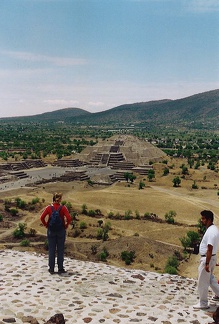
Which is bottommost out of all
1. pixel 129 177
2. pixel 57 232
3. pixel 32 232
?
pixel 32 232

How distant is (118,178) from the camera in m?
49.4

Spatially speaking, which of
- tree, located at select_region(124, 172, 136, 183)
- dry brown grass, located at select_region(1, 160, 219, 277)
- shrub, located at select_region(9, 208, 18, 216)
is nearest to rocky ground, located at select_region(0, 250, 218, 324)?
dry brown grass, located at select_region(1, 160, 219, 277)

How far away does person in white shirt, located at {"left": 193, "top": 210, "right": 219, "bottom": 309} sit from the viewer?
5.89 meters

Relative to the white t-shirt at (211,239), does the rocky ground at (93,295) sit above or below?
below

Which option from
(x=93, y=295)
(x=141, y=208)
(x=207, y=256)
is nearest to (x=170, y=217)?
(x=141, y=208)

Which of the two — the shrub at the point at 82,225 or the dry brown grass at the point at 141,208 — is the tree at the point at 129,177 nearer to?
the dry brown grass at the point at 141,208

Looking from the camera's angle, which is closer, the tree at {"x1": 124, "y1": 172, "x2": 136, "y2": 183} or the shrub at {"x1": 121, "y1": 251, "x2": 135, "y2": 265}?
the shrub at {"x1": 121, "y1": 251, "x2": 135, "y2": 265}

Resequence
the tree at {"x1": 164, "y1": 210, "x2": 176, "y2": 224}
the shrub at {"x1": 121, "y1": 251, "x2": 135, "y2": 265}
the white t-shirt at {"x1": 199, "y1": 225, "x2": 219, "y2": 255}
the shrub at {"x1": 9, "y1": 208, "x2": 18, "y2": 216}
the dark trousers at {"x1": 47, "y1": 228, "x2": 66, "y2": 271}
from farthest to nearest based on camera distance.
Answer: the shrub at {"x1": 9, "y1": 208, "x2": 18, "y2": 216}
the tree at {"x1": 164, "y1": 210, "x2": 176, "y2": 224}
the shrub at {"x1": 121, "y1": 251, "x2": 135, "y2": 265}
the dark trousers at {"x1": 47, "y1": 228, "x2": 66, "y2": 271}
the white t-shirt at {"x1": 199, "y1": 225, "x2": 219, "y2": 255}

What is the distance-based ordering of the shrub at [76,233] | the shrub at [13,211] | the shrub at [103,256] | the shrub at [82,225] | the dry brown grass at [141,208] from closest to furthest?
the shrub at [103,256], the dry brown grass at [141,208], the shrub at [76,233], the shrub at [82,225], the shrub at [13,211]

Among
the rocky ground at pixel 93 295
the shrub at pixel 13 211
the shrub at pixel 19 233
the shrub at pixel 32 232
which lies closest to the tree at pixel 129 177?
the shrub at pixel 13 211

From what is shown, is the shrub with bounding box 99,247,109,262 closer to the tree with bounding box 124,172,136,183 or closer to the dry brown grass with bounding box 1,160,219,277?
the dry brown grass with bounding box 1,160,219,277

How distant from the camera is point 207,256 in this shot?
5.91m

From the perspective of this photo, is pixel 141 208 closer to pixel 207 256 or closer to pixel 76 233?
pixel 76 233

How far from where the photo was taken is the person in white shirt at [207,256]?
5887 millimetres
